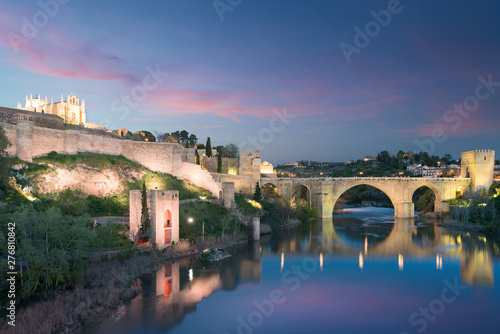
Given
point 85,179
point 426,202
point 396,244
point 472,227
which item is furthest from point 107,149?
point 426,202

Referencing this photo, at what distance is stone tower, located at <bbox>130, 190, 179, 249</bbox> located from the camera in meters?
17.2

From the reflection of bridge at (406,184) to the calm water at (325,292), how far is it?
52.6ft

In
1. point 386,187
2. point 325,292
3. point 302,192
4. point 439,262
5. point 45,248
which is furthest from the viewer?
point 302,192

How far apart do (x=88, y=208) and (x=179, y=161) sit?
10.3 metres

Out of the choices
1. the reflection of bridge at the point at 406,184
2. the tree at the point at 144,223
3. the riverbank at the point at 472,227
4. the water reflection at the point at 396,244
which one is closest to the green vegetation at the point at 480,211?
the riverbank at the point at 472,227

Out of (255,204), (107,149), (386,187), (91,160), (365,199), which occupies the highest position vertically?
(107,149)

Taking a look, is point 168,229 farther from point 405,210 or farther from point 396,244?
point 405,210

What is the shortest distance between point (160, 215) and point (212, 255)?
12.5 feet

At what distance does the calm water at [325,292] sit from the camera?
438 inches

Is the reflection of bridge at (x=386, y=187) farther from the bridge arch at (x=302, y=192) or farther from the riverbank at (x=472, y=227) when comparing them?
the riverbank at (x=472, y=227)

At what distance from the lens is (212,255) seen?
18.5 meters

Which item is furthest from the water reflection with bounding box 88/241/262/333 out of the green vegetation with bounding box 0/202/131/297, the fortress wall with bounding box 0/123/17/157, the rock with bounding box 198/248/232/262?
the fortress wall with bounding box 0/123/17/157

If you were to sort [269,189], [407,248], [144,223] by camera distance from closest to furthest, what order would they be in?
[144,223] < [407,248] < [269,189]

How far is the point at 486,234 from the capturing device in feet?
90.7
